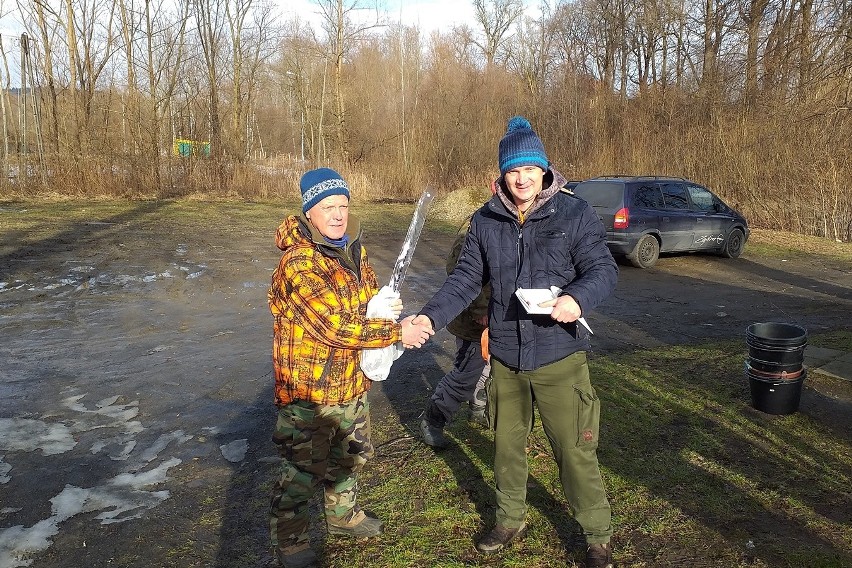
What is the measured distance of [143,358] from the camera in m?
6.47

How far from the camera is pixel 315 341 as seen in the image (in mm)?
2811

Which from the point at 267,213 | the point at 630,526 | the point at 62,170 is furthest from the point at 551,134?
the point at 630,526

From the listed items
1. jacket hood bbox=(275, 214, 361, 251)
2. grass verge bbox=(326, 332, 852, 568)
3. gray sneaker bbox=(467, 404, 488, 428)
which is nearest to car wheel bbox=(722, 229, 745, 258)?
grass verge bbox=(326, 332, 852, 568)

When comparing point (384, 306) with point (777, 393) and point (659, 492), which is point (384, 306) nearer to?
point (659, 492)

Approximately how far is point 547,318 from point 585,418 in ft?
1.55

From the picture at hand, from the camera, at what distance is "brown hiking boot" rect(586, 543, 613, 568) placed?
291 centimetres

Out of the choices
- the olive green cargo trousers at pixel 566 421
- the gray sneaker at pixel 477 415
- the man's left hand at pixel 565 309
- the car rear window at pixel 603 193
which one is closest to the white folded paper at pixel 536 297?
the man's left hand at pixel 565 309

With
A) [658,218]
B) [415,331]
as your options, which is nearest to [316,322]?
[415,331]

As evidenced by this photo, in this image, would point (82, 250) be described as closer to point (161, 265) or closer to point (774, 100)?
point (161, 265)

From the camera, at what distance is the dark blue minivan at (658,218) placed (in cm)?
1233

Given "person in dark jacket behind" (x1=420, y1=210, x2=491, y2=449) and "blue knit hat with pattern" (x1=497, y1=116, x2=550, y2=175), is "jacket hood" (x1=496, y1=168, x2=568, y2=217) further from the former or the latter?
"person in dark jacket behind" (x1=420, y1=210, x2=491, y2=449)

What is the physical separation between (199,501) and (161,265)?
8.59 metres

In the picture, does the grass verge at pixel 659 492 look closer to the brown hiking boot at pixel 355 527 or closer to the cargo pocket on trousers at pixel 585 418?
the brown hiking boot at pixel 355 527

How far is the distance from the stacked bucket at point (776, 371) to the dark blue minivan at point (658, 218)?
7547 mm
